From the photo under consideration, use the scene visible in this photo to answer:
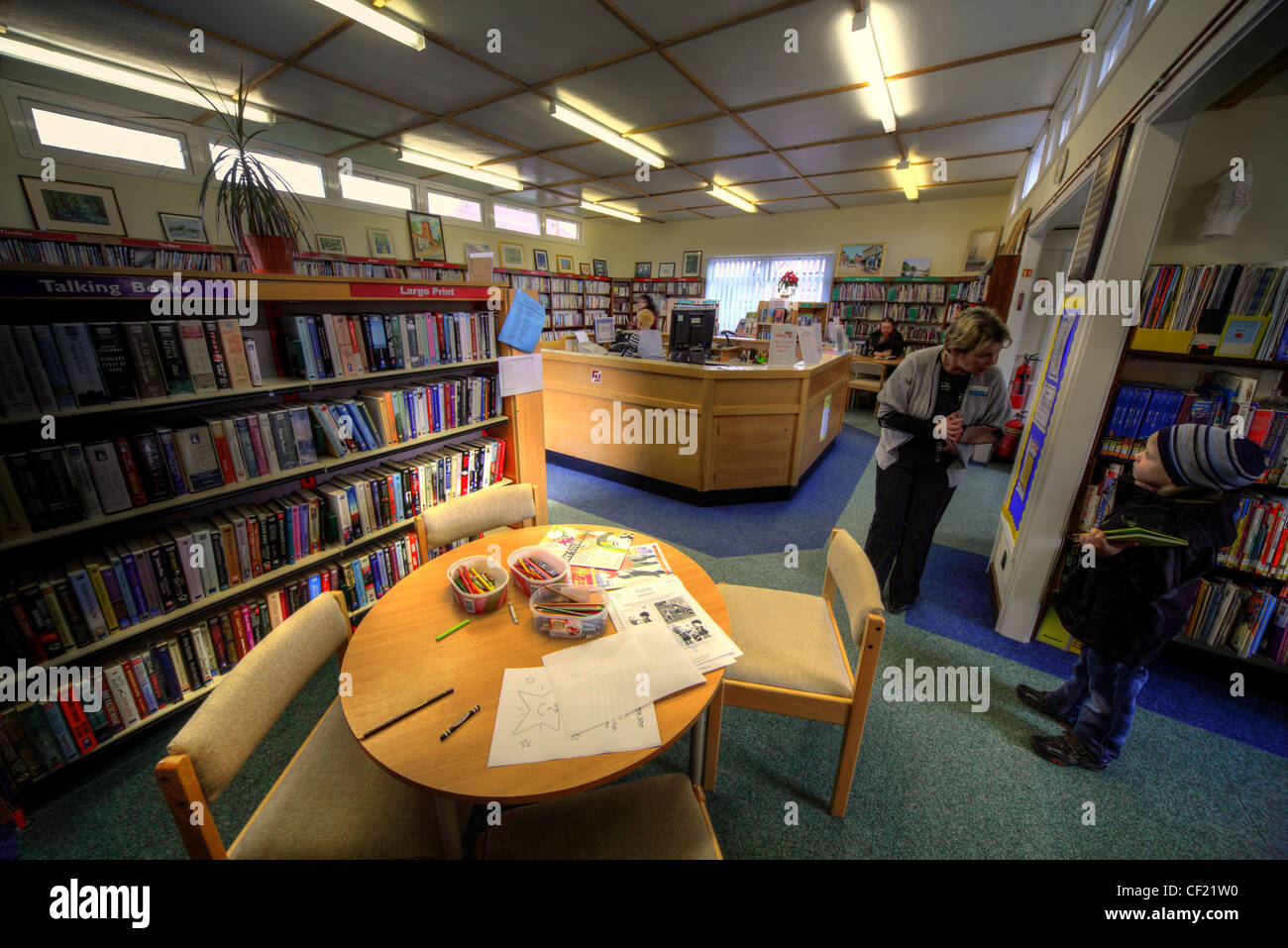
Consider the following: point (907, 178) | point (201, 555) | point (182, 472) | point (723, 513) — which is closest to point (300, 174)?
point (182, 472)

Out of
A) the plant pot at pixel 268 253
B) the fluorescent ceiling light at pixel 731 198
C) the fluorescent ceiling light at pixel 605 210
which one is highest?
the fluorescent ceiling light at pixel 605 210

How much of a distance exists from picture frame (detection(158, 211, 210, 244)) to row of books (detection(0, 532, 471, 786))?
5460mm

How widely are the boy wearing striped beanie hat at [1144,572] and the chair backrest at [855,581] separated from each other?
83 centimetres

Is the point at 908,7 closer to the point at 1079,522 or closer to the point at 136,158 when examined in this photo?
the point at 1079,522

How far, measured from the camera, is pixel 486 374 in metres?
2.64

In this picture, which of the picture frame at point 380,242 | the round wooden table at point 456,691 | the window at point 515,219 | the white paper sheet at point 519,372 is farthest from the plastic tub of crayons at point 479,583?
the window at point 515,219

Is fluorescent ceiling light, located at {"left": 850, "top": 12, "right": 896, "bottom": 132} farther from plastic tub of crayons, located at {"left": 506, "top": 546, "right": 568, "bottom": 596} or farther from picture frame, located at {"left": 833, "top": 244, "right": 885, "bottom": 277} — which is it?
picture frame, located at {"left": 833, "top": 244, "right": 885, "bottom": 277}

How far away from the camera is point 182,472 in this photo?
1547 mm

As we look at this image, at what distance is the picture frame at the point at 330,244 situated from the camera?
5.92m

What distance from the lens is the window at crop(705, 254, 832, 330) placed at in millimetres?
8289

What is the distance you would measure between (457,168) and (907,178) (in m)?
6.12

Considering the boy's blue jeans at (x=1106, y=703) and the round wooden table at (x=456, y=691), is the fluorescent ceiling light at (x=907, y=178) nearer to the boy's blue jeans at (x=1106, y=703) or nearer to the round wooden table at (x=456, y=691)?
the boy's blue jeans at (x=1106, y=703)
